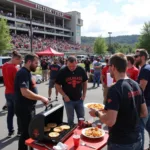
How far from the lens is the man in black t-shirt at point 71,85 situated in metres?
4.36

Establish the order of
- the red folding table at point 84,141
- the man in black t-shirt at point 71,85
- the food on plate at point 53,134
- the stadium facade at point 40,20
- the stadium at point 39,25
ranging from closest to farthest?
the red folding table at point 84,141 < the food on plate at point 53,134 < the man in black t-shirt at point 71,85 < the stadium at point 39,25 < the stadium facade at point 40,20

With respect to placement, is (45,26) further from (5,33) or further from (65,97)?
(65,97)

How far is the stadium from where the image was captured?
51.7 meters

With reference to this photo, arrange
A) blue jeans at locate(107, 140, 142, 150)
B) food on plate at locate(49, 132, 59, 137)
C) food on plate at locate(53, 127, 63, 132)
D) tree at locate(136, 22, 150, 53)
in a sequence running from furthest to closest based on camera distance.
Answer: tree at locate(136, 22, 150, 53) < food on plate at locate(53, 127, 63, 132) < food on plate at locate(49, 132, 59, 137) < blue jeans at locate(107, 140, 142, 150)

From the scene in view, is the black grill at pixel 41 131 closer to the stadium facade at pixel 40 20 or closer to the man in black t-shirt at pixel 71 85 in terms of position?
the man in black t-shirt at pixel 71 85

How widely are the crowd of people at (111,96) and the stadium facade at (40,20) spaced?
143ft

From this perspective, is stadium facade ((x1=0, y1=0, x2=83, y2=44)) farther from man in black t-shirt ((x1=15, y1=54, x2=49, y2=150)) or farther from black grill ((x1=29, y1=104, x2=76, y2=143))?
black grill ((x1=29, y1=104, x2=76, y2=143))

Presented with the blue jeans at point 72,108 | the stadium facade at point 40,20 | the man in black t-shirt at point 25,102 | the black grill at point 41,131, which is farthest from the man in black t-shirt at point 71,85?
the stadium facade at point 40,20

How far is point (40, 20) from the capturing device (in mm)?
69812

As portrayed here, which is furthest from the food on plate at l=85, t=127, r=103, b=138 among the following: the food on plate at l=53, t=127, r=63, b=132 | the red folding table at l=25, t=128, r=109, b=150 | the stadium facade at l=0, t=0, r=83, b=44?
the stadium facade at l=0, t=0, r=83, b=44

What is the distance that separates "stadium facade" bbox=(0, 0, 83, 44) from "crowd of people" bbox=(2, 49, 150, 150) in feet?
143

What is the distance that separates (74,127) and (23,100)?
1.11 meters

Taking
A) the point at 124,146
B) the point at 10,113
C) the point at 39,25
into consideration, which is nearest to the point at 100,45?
the point at 39,25

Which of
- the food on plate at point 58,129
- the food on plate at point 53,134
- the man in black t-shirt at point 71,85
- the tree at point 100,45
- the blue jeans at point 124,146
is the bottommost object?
the food on plate at point 53,134
